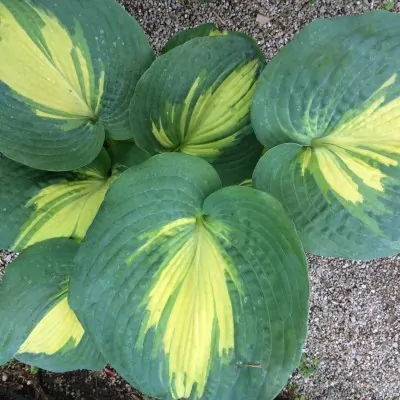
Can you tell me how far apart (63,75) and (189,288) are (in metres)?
0.38

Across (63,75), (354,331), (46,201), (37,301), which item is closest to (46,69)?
(63,75)

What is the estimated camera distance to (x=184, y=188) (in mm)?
734

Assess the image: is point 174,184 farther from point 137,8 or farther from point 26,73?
point 137,8

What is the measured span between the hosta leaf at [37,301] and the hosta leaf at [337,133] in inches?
14.1

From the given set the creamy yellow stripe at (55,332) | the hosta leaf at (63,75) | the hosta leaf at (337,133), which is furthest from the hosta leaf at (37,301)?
the hosta leaf at (337,133)

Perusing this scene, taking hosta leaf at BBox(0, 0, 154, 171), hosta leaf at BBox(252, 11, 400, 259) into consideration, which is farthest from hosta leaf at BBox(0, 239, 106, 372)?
hosta leaf at BBox(252, 11, 400, 259)

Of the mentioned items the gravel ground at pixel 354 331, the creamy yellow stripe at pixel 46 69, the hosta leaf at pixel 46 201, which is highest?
the creamy yellow stripe at pixel 46 69

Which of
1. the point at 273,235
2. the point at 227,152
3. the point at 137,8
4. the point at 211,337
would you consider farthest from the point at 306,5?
the point at 211,337

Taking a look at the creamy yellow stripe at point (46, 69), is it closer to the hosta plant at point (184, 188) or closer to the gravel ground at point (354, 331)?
the hosta plant at point (184, 188)

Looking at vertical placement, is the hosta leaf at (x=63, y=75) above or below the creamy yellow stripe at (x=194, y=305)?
above

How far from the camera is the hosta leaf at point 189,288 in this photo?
0.70 m

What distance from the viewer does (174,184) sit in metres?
0.73

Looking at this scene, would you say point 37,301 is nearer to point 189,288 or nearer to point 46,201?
point 46,201

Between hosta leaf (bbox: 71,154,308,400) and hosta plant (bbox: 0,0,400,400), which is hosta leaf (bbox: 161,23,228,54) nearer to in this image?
hosta plant (bbox: 0,0,400,400)
